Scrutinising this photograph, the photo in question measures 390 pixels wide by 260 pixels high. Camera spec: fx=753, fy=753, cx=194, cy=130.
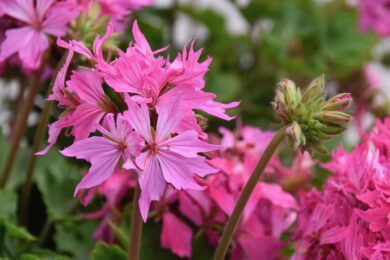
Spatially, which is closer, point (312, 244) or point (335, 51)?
point (312, 244)

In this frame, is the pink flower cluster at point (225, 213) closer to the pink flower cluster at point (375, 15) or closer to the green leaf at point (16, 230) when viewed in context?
the green leaf at point (16, 230)

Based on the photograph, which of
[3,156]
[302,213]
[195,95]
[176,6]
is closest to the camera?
[195,95]

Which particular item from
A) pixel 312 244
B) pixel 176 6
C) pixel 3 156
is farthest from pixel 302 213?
pixel 176 6

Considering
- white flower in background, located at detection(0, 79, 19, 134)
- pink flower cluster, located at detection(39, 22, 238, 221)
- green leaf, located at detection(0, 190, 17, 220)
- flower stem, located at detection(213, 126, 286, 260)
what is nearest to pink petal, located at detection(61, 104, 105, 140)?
pink flower cluster, located at detection(39, 22, 238, 221)

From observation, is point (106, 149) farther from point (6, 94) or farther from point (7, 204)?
point (6, 94)

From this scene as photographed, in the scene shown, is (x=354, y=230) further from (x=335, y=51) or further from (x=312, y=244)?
(x=335, y=51)
